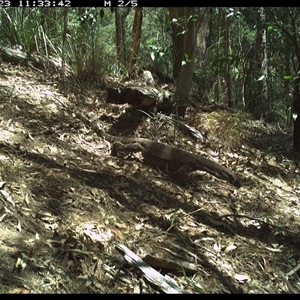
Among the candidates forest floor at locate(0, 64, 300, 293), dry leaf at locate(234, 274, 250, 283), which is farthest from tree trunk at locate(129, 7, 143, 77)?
dry leaf at locate(234, 274, 250, 283)

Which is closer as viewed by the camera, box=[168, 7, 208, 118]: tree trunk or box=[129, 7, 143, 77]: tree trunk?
box=[168, 7, 208, 118]: tree trunk

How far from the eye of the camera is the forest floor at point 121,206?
2.76 metres

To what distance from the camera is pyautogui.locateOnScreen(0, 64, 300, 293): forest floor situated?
9.05 feet

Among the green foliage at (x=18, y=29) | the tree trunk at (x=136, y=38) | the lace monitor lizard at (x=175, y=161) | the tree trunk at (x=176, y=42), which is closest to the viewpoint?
the lace monitor lizard at (x=175, y=161)

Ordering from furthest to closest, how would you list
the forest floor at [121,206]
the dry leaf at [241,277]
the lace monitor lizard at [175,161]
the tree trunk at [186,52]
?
the tree trunk at [186,52] → the lace monitor lizard at [175,161] → the dry leaf at [241,277] → the forest floor at [121,206]

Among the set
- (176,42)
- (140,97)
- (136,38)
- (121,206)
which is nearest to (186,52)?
(140,97)

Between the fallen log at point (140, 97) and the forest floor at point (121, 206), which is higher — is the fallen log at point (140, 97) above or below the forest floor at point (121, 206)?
above

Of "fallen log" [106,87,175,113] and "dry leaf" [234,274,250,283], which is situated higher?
"fallen log" [106,87,175,113]

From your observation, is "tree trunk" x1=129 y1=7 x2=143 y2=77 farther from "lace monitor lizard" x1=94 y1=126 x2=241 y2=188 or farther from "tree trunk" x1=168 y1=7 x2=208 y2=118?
"lace monitor lizard" x1=94 y1=126 x2=241 y2=188

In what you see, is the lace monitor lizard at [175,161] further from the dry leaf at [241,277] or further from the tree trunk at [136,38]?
the tree trunk at [136,38]

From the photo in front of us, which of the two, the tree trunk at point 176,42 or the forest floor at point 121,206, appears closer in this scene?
the forest floor at point 121,206

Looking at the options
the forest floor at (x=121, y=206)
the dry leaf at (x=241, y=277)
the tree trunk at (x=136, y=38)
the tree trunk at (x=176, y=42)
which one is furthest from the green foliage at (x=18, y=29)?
the dry leaf at (x=241, y=277)

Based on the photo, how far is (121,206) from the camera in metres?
3.64

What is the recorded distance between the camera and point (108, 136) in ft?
16.4
